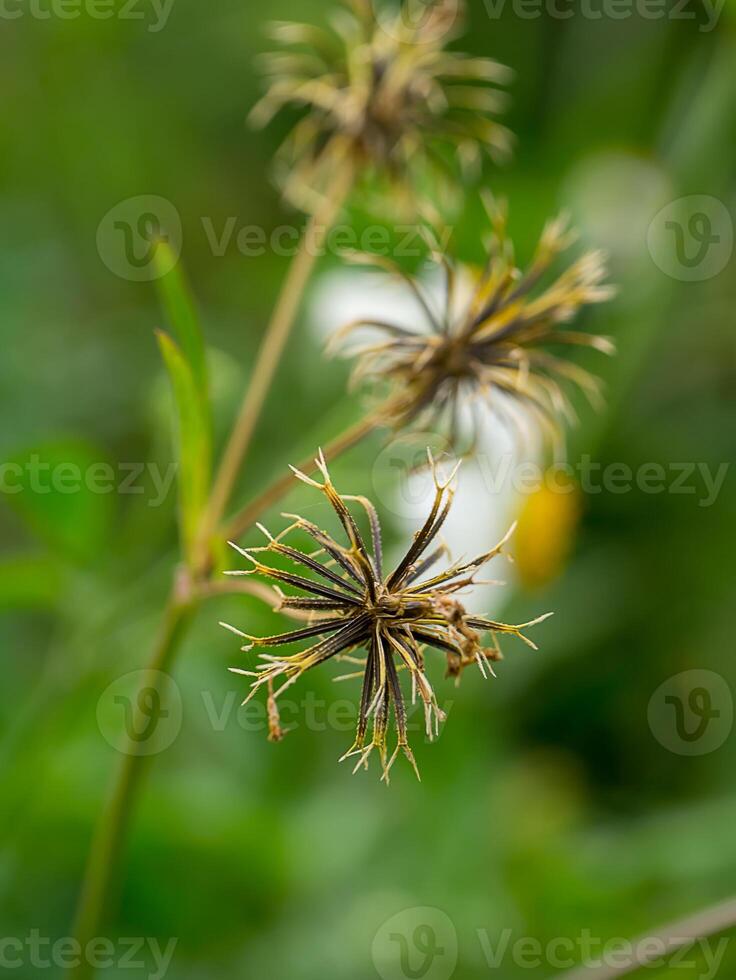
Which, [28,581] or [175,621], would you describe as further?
[28,581]

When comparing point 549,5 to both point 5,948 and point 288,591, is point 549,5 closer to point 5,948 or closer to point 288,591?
point 288,591

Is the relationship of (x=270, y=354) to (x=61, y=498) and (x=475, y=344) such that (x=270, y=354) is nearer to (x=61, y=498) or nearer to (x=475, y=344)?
(x=475, y=344)

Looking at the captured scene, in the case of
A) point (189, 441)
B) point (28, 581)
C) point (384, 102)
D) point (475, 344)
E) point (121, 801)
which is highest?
point (384, 102)

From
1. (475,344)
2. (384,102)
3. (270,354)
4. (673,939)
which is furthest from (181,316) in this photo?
(673,939)

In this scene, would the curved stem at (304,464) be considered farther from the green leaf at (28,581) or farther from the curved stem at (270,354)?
the green leaf at (28,581)

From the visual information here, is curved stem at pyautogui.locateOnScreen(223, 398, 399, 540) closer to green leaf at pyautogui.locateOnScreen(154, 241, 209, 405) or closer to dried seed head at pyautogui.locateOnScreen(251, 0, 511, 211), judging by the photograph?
green leaf at pyautogui.locateOnScreen(154, 241, 209, 405)

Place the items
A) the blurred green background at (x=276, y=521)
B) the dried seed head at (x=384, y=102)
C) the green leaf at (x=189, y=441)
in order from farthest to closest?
the blurred green background at (x=276, y=521), the dried seed head at (x=384, y=102), the green leaf at (x=189, y=441)

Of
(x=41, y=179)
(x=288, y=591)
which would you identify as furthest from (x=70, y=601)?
(x=41, y=179)

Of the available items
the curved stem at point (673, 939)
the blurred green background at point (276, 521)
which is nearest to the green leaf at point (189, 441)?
the blurred green background at point (276, 521)
